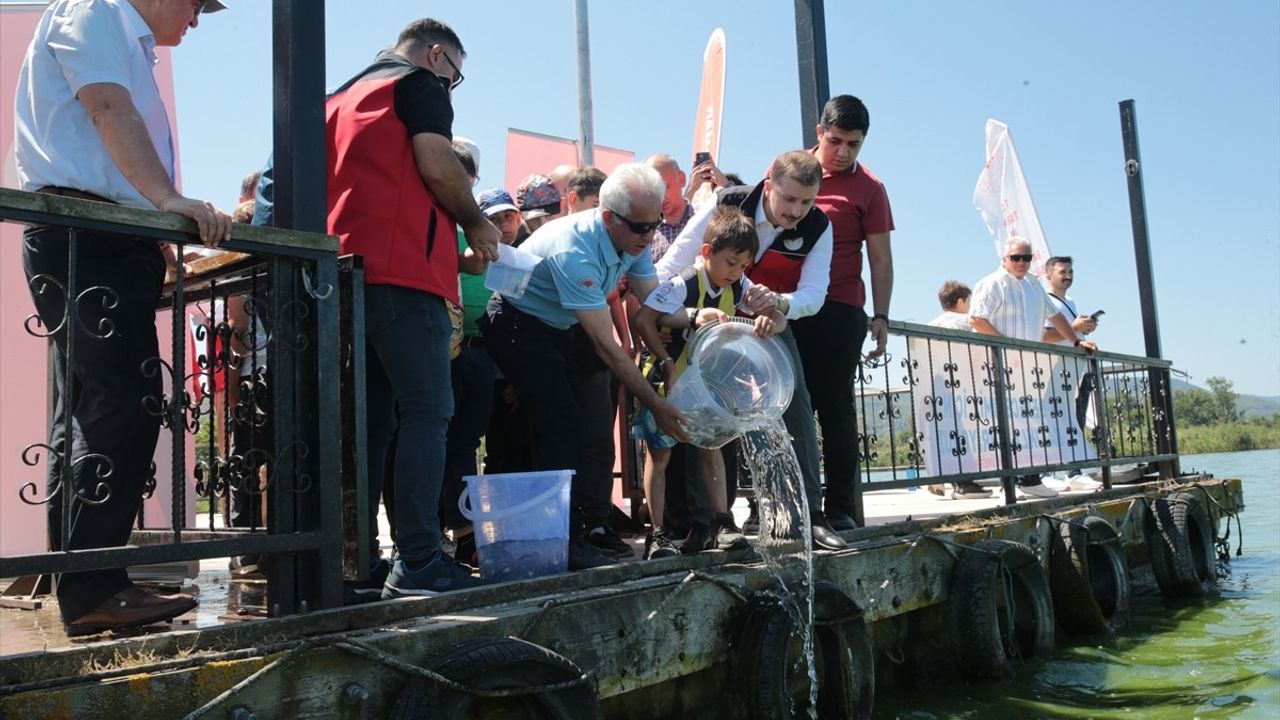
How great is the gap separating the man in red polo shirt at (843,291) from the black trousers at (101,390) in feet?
10.7

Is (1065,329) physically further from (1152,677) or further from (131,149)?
(131,149)

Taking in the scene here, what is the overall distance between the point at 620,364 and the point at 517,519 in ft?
2.46

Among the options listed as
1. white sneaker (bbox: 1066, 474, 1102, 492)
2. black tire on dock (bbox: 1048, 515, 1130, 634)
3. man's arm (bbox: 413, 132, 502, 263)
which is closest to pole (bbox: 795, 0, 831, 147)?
man's arm (bbox: 413, 132, 502, 263)

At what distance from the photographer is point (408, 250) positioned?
11.5ft

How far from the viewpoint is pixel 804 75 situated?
596cm

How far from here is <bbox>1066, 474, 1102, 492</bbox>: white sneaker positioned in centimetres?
925

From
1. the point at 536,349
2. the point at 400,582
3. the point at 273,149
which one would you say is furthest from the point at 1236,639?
the point at 273,149

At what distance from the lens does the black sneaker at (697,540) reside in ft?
14.6

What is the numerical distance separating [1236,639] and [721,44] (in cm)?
589

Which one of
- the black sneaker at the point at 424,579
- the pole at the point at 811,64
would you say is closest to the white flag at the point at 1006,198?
the pole at the point at 811,64

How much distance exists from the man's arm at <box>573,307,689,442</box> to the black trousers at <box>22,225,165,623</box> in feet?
5.35

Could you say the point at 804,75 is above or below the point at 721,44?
below

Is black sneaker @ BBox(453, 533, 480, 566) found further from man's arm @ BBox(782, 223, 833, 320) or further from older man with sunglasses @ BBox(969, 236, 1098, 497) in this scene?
older man with sunglasses @ BBox(969, 236, 1098, 497)

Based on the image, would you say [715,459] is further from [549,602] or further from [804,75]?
[804,75]
